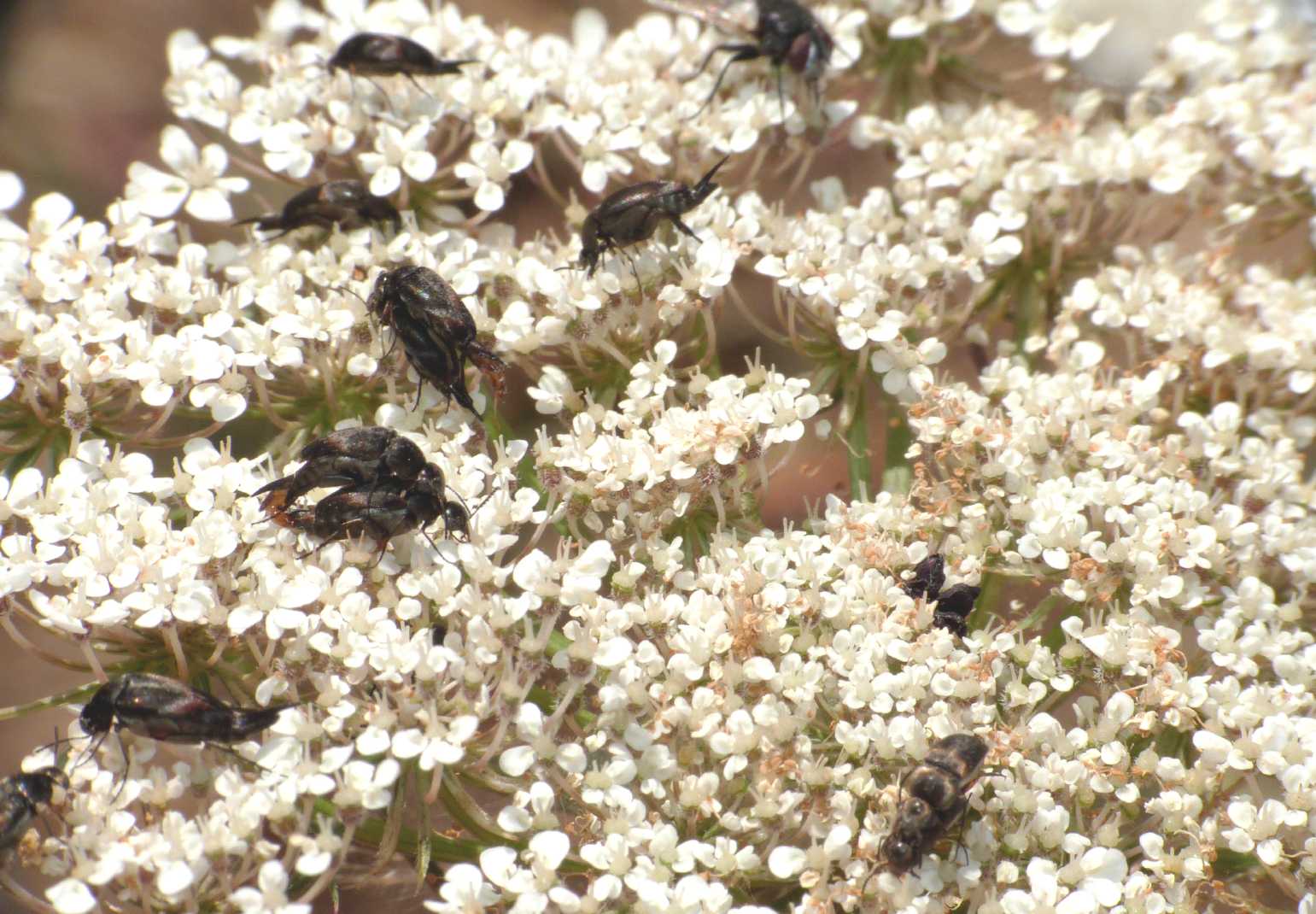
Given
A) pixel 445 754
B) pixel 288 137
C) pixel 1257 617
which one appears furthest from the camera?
pixel 288 137

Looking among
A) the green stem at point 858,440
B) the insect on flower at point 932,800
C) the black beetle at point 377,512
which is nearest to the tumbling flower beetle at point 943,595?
the insect on flower at point 932,800

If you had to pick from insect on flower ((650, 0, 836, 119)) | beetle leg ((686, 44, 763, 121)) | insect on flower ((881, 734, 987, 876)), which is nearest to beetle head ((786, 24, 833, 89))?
insect on flower ((650, 0, 836, 119))

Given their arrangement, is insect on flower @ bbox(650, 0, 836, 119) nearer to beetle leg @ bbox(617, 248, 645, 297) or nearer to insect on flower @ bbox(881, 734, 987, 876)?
beetle leg @ bbox(617, 248, 645, 297)

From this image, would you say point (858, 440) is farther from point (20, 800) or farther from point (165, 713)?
point (20, 800)

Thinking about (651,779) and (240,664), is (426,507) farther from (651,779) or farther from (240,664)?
(651,779)

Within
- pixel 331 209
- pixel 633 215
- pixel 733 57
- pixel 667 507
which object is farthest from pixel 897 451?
pixel 331 209

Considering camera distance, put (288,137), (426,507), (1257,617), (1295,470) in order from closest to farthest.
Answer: (426,507), (1257,617), (1295,470), (288,137)

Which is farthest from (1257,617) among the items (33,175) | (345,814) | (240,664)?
(33,175)
